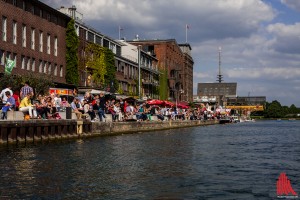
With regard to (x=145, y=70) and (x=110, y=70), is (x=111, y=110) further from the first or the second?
(x=145, y=70)

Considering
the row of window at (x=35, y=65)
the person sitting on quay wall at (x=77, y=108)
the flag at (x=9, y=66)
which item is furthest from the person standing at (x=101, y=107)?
the row of window at (x=35, y=65)

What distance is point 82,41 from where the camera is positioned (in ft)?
236

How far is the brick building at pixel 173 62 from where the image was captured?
414 ft

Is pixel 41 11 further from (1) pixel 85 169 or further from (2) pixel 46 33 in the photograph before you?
(1) pixel 85 169

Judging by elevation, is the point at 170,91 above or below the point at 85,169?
above

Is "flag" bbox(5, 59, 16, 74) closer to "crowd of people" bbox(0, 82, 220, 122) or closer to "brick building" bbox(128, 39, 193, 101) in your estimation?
"crowd of people" bbox(0, 82, 220, 122)

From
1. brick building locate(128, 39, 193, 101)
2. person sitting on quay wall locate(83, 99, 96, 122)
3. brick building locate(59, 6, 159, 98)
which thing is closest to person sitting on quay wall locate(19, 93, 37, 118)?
person sitting on quay wall locate(83, 99, 96, 122)

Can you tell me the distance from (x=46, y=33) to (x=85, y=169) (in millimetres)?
46245

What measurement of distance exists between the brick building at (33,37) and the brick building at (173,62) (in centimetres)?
5453

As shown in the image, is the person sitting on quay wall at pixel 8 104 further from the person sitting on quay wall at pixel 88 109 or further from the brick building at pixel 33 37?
the brick building at pixel 33 37

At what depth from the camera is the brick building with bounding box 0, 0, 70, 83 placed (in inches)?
2096

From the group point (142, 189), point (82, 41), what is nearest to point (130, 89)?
point (82, 41)

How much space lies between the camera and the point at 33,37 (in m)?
59.6

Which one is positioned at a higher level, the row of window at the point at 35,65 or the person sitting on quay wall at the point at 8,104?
the row of window at the point at 35,65
